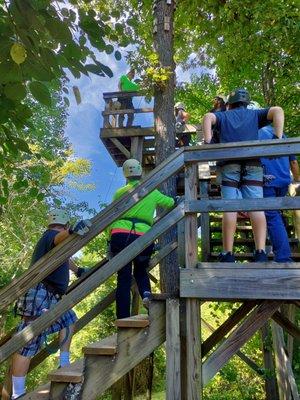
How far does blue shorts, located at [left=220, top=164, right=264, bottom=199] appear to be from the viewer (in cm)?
369

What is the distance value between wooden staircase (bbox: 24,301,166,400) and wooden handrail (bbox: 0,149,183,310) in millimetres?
668

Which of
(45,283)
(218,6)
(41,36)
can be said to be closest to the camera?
(41,36)

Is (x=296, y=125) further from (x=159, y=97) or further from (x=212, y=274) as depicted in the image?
(x=212, y=274)

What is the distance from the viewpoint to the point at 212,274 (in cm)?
331

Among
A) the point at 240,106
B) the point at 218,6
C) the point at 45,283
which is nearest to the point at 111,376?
the point at 45,283

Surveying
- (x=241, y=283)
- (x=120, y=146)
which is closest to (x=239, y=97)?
(x=241, y=283)

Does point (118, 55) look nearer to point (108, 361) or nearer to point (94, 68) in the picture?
point (94, 68)

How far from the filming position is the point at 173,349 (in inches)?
129

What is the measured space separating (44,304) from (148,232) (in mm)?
1185

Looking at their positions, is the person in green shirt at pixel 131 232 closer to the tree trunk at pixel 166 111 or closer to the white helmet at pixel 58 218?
the white helmet at pixel 58 218

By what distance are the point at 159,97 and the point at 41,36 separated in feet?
16.0

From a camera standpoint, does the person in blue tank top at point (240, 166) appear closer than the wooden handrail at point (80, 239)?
No

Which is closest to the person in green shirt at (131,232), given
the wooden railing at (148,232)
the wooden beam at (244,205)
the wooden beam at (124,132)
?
the wooden railing at (148,232)

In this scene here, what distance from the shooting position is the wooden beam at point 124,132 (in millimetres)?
8617
